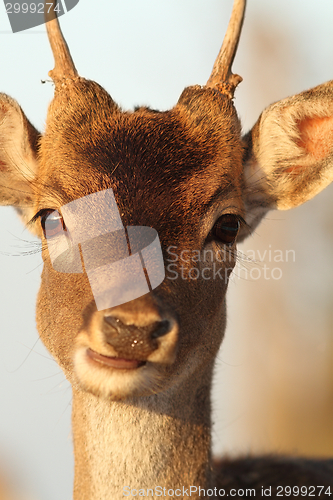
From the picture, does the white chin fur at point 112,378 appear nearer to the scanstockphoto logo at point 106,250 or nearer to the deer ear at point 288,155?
the scanstockphoto logo at point 106,250

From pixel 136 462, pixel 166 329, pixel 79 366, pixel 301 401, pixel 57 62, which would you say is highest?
pixel 57 62

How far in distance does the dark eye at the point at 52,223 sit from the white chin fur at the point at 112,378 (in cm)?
79

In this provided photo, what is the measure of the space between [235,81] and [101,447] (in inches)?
100

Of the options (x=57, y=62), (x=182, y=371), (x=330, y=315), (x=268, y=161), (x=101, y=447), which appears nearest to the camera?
(x=182, y=371)

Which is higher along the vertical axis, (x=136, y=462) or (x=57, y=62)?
(x=57, y=62)

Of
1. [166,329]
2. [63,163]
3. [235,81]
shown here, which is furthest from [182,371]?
[235,81]

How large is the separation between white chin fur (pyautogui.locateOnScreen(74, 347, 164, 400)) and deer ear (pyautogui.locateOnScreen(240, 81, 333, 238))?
1.71m

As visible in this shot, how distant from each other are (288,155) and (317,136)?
236 millimetres

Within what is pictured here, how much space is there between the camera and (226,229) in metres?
3.07

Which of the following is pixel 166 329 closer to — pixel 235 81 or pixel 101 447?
pixel 101 447

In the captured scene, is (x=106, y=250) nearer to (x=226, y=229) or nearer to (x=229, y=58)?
(x=226, y=229)

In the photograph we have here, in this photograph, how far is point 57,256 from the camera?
2838 millimetres
